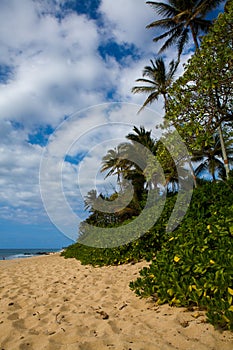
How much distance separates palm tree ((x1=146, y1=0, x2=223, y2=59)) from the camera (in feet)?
62.5

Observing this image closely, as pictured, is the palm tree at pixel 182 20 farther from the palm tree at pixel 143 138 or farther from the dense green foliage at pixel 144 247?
the dense green foliage at pixel 144 247

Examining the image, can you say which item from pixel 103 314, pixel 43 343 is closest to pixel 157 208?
pixel 103 314

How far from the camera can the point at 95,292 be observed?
16.7 feet

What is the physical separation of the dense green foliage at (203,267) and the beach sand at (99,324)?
175 millimetres

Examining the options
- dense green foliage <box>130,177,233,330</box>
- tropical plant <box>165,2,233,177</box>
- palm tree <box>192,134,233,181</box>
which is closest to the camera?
dense green foliage <box>130,177,233,330</box>

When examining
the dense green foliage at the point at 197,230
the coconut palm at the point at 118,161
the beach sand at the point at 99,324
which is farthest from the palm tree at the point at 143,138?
the beach sand at the point at 99,324

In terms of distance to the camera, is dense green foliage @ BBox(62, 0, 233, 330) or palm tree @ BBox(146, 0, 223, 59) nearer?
dense green foliage @ BBox(62, 0, 233, 330)

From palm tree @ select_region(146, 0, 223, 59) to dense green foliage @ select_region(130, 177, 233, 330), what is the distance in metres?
17.1

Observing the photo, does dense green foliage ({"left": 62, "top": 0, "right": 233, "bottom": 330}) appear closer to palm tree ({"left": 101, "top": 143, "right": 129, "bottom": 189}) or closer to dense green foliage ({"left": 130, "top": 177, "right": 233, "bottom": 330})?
dense green foliage ({"left": 130, "top": 177, "right": 233, "bottom": 330})

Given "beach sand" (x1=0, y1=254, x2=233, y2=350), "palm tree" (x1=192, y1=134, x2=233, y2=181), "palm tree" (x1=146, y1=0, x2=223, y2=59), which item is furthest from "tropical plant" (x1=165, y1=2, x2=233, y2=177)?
"palm tree" (x1=192, y1=134, x2=233, y2=181)

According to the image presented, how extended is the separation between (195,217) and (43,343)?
10.6 ft

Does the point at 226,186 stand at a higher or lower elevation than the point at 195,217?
higher

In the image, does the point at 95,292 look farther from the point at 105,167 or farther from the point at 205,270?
the point at 105,167

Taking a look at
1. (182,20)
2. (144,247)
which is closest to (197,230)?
(144,247)
